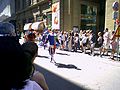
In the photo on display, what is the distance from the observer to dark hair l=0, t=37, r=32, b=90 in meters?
2.07

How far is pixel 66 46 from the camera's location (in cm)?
2461

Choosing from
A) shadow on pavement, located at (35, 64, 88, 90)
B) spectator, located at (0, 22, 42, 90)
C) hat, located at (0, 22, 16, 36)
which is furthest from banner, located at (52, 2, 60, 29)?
spectator, located at (0, 22, 42, 90)

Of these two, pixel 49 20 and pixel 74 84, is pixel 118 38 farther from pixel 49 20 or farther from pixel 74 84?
pixel 49 20

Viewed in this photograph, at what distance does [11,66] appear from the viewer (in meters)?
2.07

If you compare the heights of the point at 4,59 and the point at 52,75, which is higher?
the point at 4,59

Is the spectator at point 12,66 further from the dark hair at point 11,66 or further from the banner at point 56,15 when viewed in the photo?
the banner at point 56,15

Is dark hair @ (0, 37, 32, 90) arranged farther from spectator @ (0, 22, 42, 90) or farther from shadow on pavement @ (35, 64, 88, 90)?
shadow on pavement @ (35, 64, 88, 90)

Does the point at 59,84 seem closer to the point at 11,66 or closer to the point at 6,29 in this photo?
the point at 6,29

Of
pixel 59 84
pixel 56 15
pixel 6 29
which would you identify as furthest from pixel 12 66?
pixel 56 15

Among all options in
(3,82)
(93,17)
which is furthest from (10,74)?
(93,17)

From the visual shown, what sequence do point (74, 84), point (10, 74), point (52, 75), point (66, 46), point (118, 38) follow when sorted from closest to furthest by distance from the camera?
point (10, 74) < point (74, 84) < point (52, 75) < point (118, 38) < point (66, 46)

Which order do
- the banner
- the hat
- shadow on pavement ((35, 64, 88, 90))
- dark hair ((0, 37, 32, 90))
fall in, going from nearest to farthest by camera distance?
dark hair ((0, 37, 32, 90)) → the hat → shadow on pavement ((35, 64, 88, 90)) → the banner

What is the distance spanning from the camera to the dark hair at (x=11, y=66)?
2066mm

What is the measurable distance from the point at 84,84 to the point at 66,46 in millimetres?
14959
